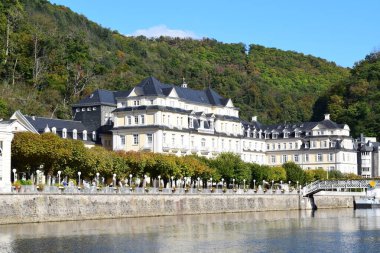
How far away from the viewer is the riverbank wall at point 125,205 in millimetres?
57250

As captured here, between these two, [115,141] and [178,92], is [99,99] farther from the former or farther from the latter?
[178,92]

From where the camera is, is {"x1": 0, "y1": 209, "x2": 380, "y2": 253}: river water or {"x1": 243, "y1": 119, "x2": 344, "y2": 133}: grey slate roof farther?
{"x1": 243, "y1": 119, "x2": 344, "y2": 133}: grey slate roof

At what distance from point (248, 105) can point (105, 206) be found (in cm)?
9940

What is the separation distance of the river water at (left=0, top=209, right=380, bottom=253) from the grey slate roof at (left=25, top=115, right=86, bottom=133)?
26.0m

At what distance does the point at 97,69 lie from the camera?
127500mm

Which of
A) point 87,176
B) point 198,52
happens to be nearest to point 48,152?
point 87,176

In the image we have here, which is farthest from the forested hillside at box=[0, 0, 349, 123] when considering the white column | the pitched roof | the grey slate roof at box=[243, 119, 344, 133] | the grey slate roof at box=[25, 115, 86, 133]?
the grey slate roof at box=[243, 119, 344, 133]

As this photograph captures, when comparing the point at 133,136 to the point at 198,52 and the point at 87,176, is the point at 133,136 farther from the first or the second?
the point at 198,52

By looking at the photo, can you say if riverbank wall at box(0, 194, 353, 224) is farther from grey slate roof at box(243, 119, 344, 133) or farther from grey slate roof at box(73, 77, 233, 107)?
grey slate roof at box(243, 119, 344, 133)

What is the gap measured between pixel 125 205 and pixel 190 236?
15764 mm

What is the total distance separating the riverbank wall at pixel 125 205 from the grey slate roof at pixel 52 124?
21209 mm

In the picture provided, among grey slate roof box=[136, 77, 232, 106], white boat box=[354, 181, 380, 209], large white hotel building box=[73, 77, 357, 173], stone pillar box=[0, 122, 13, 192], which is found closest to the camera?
stone pillar box=[0, 122, 13, 192]

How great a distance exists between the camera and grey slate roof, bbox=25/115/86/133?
89.2m

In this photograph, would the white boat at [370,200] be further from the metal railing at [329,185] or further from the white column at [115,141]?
the white column at [115,141]
